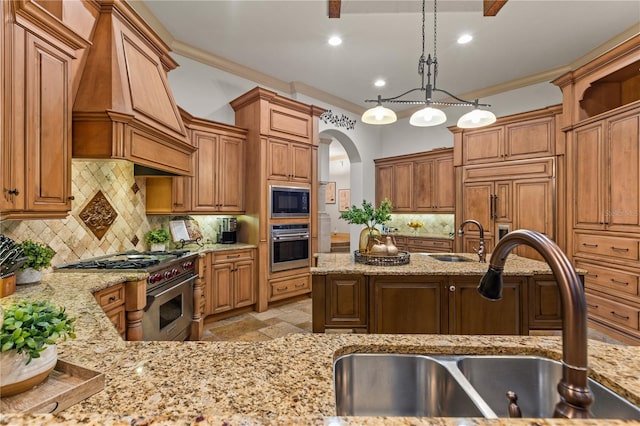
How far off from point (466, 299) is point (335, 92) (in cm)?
410

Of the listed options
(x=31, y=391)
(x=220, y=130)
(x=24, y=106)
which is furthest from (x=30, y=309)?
(x=220, y=130)

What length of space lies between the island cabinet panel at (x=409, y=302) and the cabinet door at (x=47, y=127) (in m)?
2.22

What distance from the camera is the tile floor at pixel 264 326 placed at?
10.6 ft

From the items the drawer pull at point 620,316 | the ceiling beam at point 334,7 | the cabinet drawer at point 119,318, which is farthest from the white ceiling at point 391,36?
the drawer pull at point 620,316

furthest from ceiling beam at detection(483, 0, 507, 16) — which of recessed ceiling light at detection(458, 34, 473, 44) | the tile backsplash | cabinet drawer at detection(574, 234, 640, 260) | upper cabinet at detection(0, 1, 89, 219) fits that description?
the tile backsplash

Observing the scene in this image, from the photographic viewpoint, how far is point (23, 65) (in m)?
1.66

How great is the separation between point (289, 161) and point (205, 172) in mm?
1128

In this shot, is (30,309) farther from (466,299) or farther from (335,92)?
(335,92)

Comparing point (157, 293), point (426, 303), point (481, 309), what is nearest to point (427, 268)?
point (426, 303)

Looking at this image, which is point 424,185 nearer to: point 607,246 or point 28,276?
point 607,246

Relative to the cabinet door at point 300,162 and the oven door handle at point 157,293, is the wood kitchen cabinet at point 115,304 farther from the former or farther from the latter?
the cabinet door at point 300,162

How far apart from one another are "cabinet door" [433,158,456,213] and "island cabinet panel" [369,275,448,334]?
3.18m

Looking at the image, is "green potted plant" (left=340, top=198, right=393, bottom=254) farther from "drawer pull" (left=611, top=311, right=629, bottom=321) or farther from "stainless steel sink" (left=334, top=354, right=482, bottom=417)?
"drawer pull" (left=611, top=311, right=629, bottom=321)

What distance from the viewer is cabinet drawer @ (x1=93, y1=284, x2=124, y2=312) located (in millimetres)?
1900
